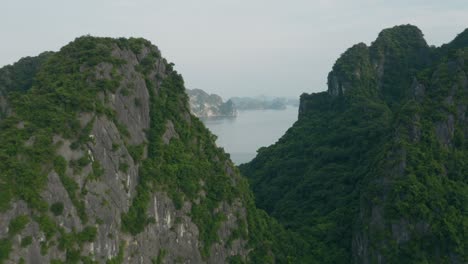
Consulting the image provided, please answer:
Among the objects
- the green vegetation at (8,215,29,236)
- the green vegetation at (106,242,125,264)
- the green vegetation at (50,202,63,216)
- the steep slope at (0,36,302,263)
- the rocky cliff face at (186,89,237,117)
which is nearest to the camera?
the green vegetation at (8,215,29,236)

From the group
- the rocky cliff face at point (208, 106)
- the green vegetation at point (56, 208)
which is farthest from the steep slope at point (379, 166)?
the rocky cliff face at point (208, 106)

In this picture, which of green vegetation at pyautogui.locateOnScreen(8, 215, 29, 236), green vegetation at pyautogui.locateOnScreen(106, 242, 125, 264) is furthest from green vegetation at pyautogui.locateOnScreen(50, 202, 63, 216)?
green vegetation at pyautogui.locateOnScreen(106, 242, 125, 264)

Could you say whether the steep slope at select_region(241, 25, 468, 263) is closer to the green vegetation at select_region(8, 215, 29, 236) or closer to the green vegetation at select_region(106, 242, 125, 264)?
the green vegetation at select_region(106, 242, 125, 264)

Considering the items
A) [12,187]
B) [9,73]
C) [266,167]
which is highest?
[9,73]

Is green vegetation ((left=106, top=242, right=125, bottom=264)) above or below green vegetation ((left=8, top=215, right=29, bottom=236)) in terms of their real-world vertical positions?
below

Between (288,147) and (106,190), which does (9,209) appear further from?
(288,147)

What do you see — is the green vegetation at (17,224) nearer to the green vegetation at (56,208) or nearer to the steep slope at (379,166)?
the green vegetation at (56,208)

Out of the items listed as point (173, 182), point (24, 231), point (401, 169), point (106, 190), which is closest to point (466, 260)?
point (401, 169)
